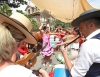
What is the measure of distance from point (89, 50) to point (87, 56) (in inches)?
2.2

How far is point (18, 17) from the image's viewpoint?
5.68 ft

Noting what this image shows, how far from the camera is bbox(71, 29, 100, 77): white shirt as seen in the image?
1621mm

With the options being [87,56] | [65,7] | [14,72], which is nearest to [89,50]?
[87,56]

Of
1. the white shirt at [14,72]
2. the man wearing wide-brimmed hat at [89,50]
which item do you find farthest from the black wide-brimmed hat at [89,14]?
the white shirt at [14,72]

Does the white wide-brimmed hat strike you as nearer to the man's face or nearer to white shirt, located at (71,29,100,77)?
the man's face

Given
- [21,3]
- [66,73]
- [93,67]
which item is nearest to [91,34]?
[93,67]

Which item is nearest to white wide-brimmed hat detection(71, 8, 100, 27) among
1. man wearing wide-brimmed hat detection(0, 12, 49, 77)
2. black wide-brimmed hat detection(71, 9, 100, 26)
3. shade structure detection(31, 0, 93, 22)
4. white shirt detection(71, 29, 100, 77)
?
black wide-brimmed hat detection(71, 9, 100, 26)

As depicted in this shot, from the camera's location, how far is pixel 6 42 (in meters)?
1.22

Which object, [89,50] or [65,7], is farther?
[65,7]

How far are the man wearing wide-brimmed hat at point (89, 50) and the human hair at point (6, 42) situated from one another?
65 cm

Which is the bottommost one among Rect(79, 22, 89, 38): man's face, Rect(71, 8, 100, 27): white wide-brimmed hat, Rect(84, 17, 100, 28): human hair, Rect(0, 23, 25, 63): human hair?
Rect(0, 23, 25, 63): human hair

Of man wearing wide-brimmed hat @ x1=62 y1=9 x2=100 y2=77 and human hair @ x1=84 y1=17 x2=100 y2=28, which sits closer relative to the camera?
man wearing wide-brimmed hat @ x1=62 y1=9 x2=100 y2=77

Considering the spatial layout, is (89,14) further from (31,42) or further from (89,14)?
(31,42)

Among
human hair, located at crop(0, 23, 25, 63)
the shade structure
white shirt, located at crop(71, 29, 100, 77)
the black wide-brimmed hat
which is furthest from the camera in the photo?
the shade structure
